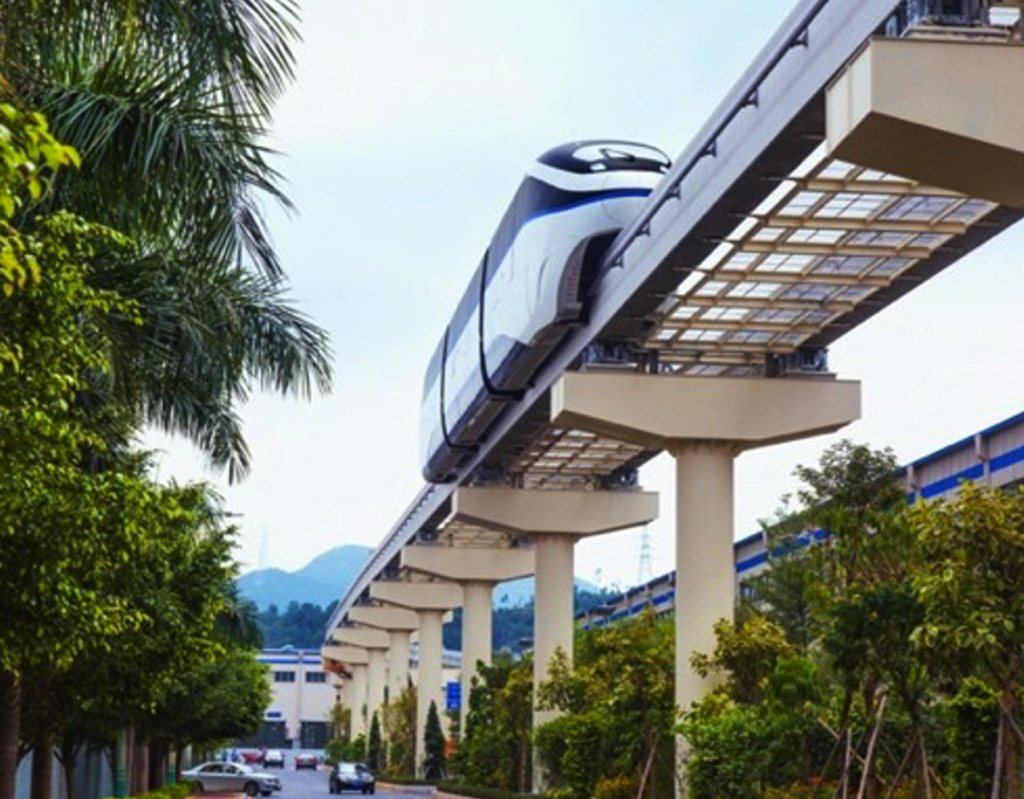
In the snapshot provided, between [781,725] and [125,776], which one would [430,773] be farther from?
[781,725]

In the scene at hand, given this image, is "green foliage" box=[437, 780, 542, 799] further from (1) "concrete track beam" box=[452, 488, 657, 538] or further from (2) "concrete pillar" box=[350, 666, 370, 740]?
(2) "concrete pillar" box=[350, 666, 370, 740]

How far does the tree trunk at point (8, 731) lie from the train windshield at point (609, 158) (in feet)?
53.7

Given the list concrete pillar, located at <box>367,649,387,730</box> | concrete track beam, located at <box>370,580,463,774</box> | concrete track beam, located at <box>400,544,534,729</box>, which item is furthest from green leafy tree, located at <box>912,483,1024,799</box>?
concrete pillar, located at <box>367,649,387,730</box>

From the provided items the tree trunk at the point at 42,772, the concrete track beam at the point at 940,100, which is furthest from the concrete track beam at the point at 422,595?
the concrete track beam at the point at 940,100

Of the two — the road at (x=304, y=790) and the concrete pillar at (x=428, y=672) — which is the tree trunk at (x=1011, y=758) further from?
the concrete pillar at (x=428, y=672)

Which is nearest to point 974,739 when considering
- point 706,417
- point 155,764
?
point 706,417

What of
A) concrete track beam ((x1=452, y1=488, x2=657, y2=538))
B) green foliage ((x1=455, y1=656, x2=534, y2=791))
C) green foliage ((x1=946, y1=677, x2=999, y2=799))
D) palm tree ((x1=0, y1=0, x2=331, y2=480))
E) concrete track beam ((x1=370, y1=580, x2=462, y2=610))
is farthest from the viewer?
concrete track beam ((x1=370, y1=580, x2=462, y2=610))

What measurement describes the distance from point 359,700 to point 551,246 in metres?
90.7

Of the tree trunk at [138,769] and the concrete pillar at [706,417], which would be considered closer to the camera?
the concrete pillar at [706,417]

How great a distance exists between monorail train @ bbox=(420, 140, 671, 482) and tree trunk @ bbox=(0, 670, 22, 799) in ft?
47.6

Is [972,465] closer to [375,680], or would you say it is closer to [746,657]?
[746,657]

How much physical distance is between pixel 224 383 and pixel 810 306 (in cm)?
1109

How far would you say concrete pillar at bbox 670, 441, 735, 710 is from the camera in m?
34.3

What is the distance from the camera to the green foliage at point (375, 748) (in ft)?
305
